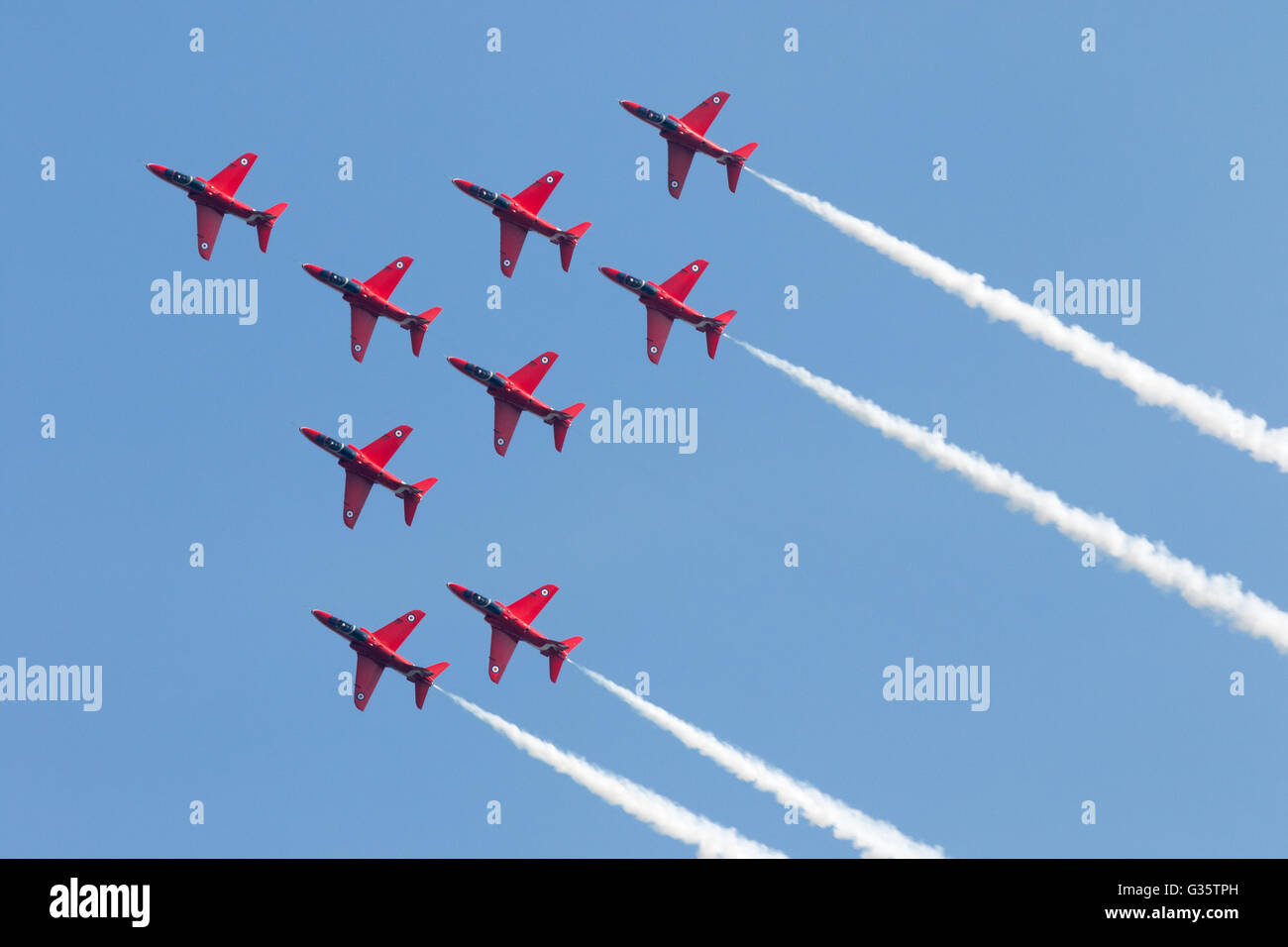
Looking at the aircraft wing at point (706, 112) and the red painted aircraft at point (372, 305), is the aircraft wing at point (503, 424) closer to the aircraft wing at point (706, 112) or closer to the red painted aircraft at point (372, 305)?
the red painted aircraft at point (372, 305)

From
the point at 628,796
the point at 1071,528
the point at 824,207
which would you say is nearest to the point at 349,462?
the point at 628,796

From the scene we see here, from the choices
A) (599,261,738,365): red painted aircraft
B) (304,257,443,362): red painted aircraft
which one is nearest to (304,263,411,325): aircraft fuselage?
(304,257,443,362): red painted aircraft

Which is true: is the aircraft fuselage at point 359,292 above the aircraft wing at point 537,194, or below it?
below

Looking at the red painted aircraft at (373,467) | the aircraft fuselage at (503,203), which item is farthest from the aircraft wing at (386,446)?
the aircraft fuselage at (503,203)

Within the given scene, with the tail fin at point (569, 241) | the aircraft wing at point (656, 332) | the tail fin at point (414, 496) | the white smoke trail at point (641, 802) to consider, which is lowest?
the white smoke trail at point (641, 802)

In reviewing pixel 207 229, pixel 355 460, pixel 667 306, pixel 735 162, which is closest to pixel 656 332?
pixel 667 306

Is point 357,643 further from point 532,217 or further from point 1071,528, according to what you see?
point 1071,528

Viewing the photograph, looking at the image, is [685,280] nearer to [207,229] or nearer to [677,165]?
[677,165]
